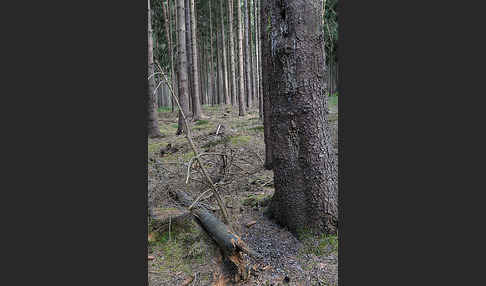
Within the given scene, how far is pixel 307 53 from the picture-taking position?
9.37 feet

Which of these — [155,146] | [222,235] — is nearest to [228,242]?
[222,235]

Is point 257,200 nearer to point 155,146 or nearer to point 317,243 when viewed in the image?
point 317,243

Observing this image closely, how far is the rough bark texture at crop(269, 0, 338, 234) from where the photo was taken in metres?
2.85

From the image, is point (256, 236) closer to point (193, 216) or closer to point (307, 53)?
point (193, 216)

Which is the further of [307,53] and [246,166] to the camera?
[246,166]

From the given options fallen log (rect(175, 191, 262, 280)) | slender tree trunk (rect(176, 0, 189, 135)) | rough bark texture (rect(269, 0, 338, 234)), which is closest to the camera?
fallen log (rect(175, 191, 262, 280))

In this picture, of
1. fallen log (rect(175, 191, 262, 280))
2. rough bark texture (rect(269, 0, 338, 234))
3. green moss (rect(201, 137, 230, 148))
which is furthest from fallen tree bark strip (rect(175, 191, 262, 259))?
green moss (rect(201, 137, 230, 148))

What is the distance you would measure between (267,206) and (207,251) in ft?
3.15

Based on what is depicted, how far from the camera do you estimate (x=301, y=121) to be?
294cm

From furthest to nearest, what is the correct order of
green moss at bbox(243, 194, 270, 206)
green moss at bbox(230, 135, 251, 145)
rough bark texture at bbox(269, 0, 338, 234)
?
1. green moss at bbox(230, 135, 251, 145)
2. green moss at bbox(243, 194, 270, 206)
3. rough bark texture at bbox(269, 0, 338, 234)

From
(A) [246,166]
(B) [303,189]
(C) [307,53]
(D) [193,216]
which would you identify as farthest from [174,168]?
(C) [307,53]

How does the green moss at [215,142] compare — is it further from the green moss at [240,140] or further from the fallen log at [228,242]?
the fallen log at [228,242]

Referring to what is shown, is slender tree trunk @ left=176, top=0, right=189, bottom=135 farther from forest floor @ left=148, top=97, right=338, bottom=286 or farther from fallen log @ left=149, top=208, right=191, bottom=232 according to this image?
fallen log @ left=149, top=208, right=191, bottom=232

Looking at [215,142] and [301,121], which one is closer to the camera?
[301,121]
